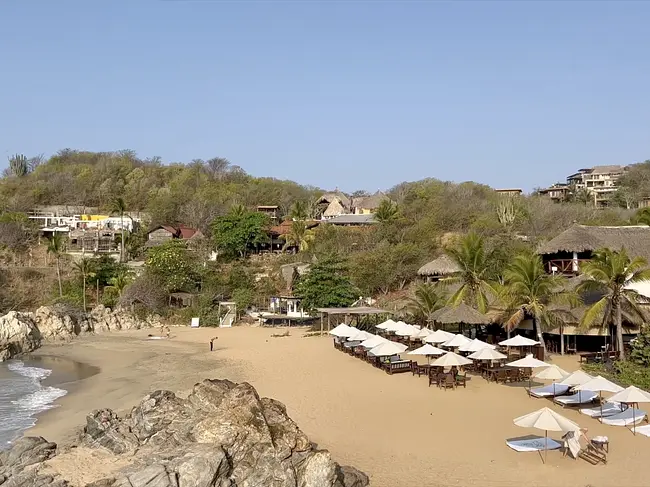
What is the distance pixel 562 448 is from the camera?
1370 cm

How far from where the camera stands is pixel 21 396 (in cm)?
2284

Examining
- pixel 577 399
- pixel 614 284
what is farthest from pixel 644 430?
pixel 614 284

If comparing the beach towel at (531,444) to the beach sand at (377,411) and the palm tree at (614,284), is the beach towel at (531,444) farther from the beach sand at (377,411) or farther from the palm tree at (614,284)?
the palm tree at (614,284)

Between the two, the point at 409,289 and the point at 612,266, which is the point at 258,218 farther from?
the point at 612,266

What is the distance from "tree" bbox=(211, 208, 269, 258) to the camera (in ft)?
Answer: 175

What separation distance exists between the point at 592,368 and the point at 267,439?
45.9ft

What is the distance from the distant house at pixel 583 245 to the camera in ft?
95.8

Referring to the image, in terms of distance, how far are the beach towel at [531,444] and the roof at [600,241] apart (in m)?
16.8

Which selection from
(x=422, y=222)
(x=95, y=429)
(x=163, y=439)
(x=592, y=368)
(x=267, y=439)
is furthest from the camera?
(x=422, y=222)

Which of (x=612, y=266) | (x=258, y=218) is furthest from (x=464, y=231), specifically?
(x=612, y=266)

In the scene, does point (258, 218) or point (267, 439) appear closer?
point (267, 439)

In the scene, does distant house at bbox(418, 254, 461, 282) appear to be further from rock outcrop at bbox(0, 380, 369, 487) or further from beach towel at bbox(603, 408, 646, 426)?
rock outcrop at bbox(0, 380, 369, 487)

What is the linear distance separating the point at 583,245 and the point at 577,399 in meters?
13.4

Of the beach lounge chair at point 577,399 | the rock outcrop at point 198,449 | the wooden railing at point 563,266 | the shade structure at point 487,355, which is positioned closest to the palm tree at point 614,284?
the shade structure at point 487,355
